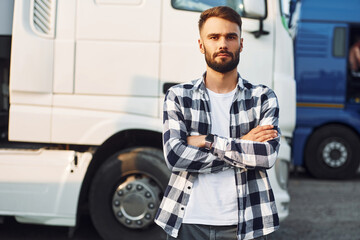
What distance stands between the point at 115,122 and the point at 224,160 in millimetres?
1981

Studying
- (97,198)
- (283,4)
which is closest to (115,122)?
(97,198)

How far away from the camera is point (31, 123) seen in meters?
4.43

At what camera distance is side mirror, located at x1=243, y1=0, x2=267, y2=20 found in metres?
4.33

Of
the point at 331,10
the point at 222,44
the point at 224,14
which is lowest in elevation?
the point at 222,44

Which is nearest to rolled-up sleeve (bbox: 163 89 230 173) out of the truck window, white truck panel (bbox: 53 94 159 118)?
white truck panel (bbox: 53 94 159 118)

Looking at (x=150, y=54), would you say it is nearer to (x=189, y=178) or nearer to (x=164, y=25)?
(x=164, y=25)

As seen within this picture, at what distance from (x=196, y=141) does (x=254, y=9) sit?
2.03 metres

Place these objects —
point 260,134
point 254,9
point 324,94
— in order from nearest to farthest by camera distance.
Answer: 1. point 260,134
2. point 254,9
3. point 324,94

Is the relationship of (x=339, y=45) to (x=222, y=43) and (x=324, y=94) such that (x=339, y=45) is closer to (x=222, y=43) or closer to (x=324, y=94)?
(x=324, y=94)

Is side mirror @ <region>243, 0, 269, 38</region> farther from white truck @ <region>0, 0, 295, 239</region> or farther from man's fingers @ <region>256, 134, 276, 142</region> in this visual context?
man's fingers @ <region>256, 134, 276, 142</region>

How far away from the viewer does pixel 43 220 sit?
4.51m

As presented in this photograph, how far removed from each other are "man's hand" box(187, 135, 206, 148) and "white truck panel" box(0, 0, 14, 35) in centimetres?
261

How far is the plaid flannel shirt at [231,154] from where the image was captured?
2.53 m

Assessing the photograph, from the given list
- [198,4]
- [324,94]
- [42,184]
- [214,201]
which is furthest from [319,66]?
[214,201]
